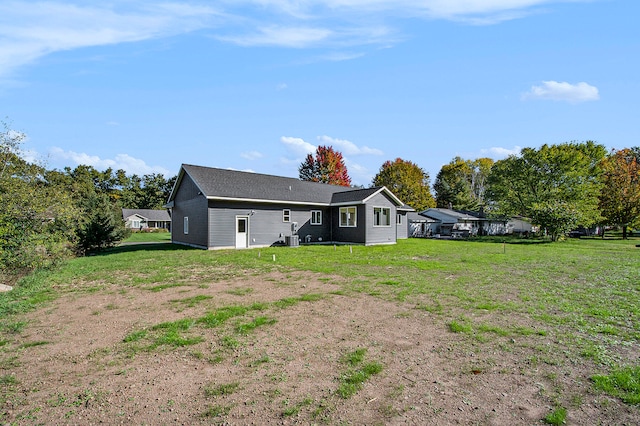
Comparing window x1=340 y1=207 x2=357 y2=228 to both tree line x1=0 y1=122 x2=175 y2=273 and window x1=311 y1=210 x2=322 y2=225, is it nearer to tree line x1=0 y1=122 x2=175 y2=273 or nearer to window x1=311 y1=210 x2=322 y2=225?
window x1=311 y1=210 x2=322 y2=225

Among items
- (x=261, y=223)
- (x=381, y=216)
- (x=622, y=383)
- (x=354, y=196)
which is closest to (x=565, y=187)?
(x=381, y=216)

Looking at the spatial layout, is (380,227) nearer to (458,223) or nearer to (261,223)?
(261,223)

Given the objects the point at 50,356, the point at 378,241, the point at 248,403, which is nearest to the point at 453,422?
the point at 248,403

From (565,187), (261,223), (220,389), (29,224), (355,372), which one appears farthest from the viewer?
(565,187)

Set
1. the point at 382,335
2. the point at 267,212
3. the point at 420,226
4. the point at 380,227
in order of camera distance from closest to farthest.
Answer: the point at 382,335
the point at 267,212
the point at 380,227
the point at 420,226

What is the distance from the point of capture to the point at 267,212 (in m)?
21.4

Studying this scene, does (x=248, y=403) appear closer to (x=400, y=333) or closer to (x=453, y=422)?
(x=453, y=422)

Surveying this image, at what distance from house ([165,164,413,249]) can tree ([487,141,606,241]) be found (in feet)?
50.6

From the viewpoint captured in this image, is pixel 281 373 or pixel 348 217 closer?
pixel 281 373

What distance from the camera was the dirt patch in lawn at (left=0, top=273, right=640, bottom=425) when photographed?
9.75ft

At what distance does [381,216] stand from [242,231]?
9675 millimetres

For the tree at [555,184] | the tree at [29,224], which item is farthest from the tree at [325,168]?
the tree at [29,224]

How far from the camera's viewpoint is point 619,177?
120ft

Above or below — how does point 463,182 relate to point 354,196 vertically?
above
